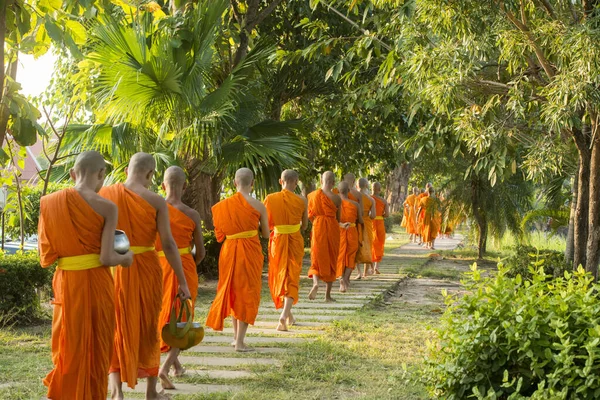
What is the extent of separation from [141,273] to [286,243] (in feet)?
12.6

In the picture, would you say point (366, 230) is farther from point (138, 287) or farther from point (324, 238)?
point (138, 287)

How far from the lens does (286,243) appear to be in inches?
377

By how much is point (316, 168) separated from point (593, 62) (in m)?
10.8

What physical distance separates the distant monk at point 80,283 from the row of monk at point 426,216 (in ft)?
49.7

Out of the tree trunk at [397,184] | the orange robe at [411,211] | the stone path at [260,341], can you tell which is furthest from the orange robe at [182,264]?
the tree trunk at [397,184]

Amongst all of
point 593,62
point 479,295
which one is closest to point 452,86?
point 593,62

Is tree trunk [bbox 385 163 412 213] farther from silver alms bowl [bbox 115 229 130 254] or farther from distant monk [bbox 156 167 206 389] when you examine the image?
silver alms bowl [bbox 115 229 130 254]

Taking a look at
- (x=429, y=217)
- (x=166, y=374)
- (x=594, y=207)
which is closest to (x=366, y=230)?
(x=594, y=207)

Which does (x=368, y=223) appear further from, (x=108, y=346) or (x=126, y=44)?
(x=108, y=346)

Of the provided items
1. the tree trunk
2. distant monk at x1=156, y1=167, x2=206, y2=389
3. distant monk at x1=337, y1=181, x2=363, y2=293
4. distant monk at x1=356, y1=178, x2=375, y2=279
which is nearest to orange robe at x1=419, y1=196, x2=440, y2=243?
distant monk at x1=356, y1=178, x2=375, y2=279

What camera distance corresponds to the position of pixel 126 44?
1009cm

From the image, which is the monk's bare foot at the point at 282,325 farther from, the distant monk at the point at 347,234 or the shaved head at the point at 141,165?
the shaved head at the point at 141,165

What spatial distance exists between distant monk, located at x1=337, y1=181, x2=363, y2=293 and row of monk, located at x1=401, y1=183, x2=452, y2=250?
6797 mm

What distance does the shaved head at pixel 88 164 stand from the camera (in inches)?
205
